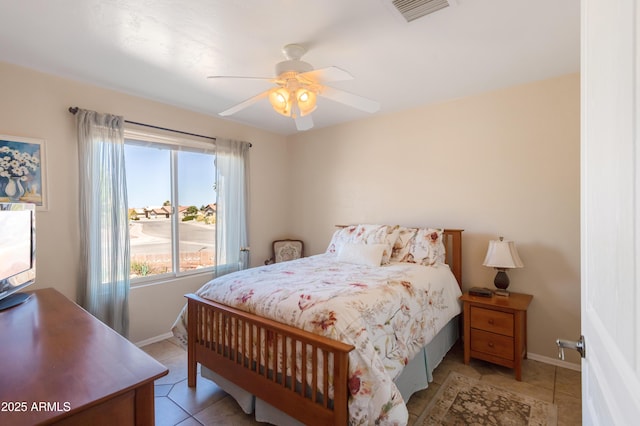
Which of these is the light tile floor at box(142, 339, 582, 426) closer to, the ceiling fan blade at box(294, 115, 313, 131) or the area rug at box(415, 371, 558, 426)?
the area rug at box(415, 371, 558, 426)

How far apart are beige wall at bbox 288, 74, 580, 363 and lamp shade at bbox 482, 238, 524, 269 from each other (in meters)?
0.23

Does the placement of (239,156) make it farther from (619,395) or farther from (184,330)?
(619,395)

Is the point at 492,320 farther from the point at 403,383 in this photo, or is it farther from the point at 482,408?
the point at 403,383

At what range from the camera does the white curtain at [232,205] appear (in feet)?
11.4

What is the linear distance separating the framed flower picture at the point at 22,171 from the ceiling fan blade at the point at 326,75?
84.4 inches

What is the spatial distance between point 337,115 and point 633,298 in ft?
10.8

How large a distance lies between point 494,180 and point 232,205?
278cm

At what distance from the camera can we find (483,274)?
9.23ft

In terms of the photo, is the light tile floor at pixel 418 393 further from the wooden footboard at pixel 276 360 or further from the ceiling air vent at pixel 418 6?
the ceiling air vent at pixel 418 6

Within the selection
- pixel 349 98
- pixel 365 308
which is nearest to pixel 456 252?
pixel 365 308

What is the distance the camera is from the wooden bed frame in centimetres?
144

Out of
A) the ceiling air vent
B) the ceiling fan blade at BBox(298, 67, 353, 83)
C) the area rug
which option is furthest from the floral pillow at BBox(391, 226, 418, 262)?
the ceiling air vent

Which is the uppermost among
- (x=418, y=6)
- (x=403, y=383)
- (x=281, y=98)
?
(x=418, y=6)

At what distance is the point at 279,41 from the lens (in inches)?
75.2
